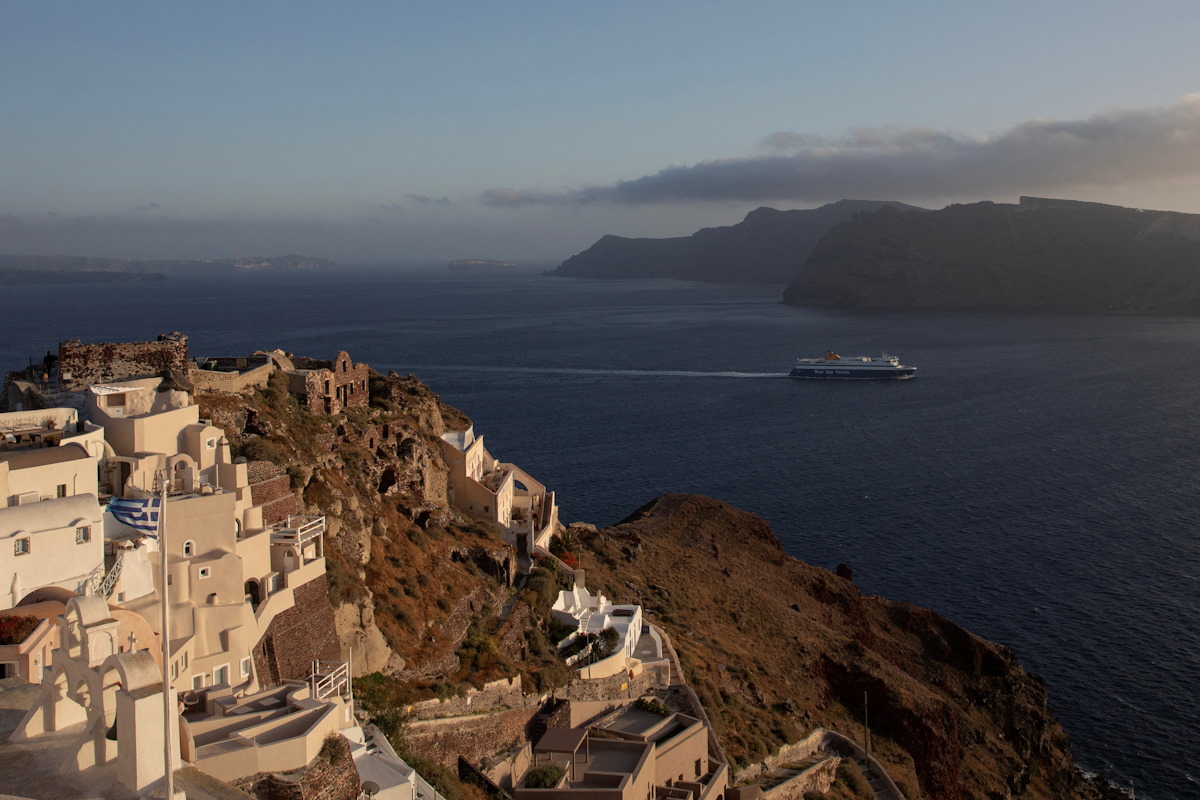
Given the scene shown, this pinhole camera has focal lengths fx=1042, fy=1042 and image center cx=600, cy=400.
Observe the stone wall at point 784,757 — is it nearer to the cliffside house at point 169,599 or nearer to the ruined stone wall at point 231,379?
the cliffside house at point 169,599

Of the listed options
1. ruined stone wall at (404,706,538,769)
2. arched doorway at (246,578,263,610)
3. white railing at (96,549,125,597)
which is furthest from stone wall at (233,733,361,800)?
ruined stone wall at (404,706,538,769)

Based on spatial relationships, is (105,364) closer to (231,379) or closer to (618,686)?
(231,379)

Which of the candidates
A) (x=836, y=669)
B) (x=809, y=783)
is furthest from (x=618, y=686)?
(x=836, y=669)

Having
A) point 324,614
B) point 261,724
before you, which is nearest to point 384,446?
point 324,614

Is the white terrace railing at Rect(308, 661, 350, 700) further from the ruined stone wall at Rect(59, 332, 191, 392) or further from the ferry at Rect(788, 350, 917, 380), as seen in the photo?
the ferry at Rect(788, 350, 917, 380)

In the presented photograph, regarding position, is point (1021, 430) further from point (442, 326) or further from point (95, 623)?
point (442, 326)

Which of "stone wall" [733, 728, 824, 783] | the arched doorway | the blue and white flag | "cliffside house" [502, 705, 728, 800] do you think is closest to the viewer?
the blue and white flag
